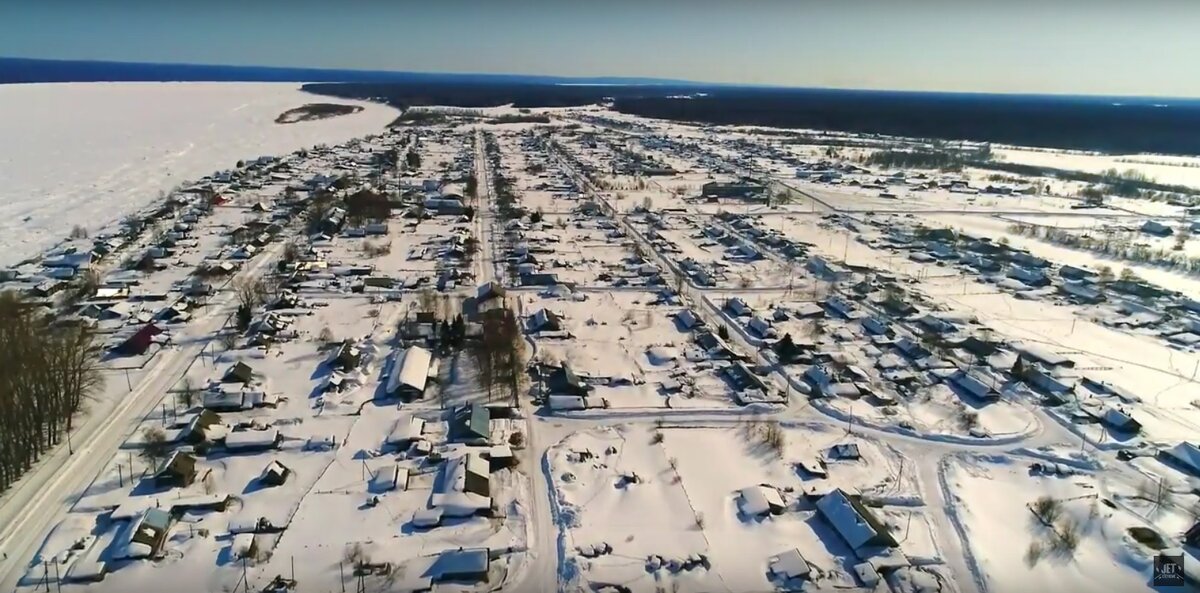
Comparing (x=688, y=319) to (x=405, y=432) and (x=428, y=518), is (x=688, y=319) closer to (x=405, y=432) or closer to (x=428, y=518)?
(x=405, y=432)

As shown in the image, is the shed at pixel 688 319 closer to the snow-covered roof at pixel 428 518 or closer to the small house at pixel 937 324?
the small house at pixel 937 324

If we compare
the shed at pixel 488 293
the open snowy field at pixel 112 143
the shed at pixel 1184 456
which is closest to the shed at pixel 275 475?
the shed at pixel 488 293

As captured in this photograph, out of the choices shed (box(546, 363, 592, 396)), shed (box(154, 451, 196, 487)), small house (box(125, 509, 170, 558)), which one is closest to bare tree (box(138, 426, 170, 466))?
shed (box(154, 451, 196, 487))

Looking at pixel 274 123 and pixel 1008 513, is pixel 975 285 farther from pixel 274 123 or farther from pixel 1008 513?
pixel 274 123

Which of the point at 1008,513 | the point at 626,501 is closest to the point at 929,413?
the point at 1008,513

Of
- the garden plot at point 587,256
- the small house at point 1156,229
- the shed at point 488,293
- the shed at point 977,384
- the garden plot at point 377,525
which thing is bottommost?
the garden plot at point 377,525
